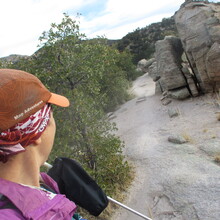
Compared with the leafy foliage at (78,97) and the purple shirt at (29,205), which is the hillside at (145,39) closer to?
the leafy foliage at (78,97)

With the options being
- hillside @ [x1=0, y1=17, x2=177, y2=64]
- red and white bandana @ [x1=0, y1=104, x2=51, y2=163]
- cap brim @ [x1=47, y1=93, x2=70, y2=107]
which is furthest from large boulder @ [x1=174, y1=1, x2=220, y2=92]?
hillside @ [x1=0, y1=17, x2=177, y2=64]

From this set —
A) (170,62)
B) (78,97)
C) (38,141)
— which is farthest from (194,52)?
(38,141)

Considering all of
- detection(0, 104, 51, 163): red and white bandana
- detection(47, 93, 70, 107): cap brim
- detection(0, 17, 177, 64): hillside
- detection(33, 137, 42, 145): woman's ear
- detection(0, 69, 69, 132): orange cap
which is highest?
detection(0, 17, 177, 64): hillside

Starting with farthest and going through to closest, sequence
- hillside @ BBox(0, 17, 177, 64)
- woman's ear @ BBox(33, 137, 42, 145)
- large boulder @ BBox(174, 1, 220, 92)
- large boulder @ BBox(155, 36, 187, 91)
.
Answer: hillside @ BBox(0, 17, 177, 64) → large boulder @ BBox(155, 36, 187, 91) → large boulder @ BBox(174, 1, 220, 92) → woman's ear @ BBox(33, 137, 42, 145)

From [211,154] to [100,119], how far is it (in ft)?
9.18

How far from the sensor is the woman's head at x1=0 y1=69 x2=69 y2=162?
110 cm

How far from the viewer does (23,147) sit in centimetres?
123

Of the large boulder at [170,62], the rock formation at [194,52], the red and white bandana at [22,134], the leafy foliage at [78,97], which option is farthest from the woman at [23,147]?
the large boulder at [170,62]

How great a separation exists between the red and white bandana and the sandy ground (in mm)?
3488

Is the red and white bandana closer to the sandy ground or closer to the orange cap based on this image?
the orange cap

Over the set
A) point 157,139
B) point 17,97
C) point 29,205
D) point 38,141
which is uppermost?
point 17,97

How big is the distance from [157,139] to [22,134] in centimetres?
647

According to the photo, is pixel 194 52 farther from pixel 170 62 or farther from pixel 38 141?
pixel 38 141

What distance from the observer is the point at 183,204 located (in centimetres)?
411
